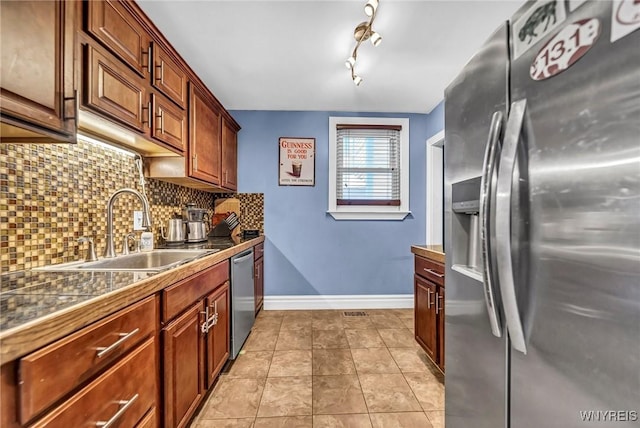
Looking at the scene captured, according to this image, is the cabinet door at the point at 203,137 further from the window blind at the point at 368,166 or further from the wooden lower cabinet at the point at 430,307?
the wooden lower cabinet at the point at 430,307

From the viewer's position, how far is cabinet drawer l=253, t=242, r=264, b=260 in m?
2.71

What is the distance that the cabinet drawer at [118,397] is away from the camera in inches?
27.4

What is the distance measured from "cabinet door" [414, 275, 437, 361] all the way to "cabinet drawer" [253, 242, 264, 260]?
1.58m

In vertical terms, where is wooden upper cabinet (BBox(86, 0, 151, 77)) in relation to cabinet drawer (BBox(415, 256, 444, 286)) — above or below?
above

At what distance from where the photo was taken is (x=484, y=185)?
0.75 meters

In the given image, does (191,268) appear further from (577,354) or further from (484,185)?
(577,354)

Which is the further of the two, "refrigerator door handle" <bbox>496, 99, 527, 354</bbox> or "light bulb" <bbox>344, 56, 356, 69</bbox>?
"light bulb" <bbox>344, 56, 356, 69</bbox>

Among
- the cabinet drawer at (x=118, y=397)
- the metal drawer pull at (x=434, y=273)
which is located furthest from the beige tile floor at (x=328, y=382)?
the metal drawer pull at (x=434, y=273)

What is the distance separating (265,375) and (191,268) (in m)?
1.03

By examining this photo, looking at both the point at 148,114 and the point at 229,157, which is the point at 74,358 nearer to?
the point at 148,114

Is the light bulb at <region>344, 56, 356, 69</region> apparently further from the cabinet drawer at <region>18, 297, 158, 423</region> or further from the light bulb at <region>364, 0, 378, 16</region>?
the cabinet drawer at <region>18, 297, 158, 423</region>

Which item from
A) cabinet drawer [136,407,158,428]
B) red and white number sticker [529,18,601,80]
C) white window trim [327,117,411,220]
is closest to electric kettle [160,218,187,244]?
cabinet drawer [136,407,158,428]

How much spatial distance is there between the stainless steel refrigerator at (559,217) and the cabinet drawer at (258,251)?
2.18 meters

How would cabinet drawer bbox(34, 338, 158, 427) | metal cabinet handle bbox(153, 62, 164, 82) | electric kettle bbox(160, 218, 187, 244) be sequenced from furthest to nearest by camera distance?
electric kettle bbox(160, 218, 187, 244) → metal cabinet handle bbox(153, 62, 164, 82) → cabinet drawer bbox(34, 338, 158, 427)
